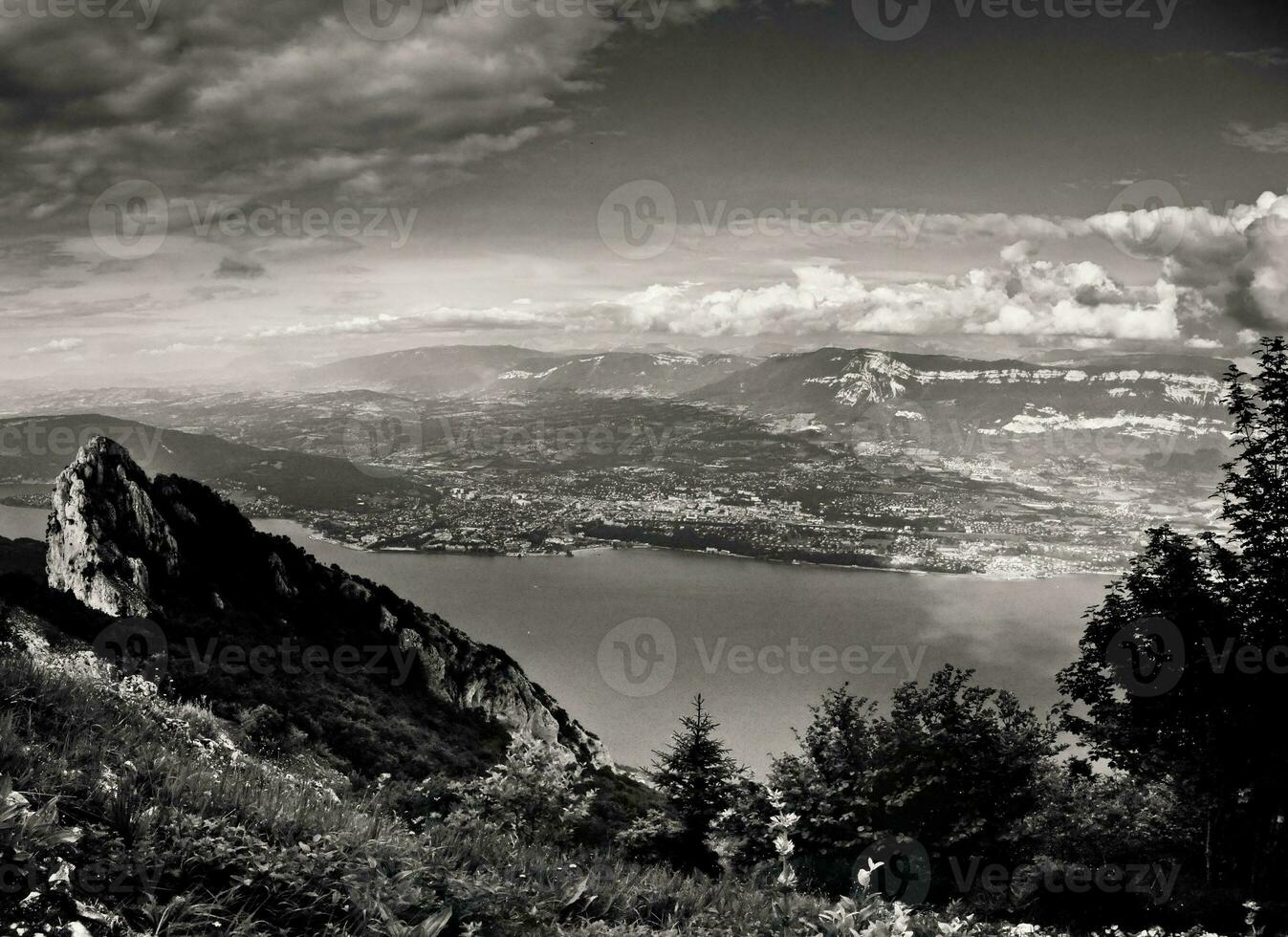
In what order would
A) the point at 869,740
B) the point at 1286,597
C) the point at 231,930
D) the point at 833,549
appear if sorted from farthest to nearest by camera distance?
the point at 833,549, the point at 869,740, the point at 1286,597, the point at 231,930

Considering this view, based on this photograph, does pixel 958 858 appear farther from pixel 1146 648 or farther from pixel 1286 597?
pixel 1286 597

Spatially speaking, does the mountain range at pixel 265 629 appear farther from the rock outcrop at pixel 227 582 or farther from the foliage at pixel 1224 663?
the foliage at pixel 1224 663

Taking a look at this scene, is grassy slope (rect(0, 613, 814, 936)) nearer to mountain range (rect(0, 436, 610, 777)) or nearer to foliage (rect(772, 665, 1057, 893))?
foliage (rect(772, 665, 1057, 893))

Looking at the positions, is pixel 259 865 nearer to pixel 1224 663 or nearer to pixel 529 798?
pixel 529 798

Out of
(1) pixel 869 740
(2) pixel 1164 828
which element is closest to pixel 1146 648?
(2) pixel 1164 828

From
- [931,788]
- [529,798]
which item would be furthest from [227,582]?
[931,788]

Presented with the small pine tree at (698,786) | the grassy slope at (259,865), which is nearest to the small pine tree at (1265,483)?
the grassy slope at (259,865)
